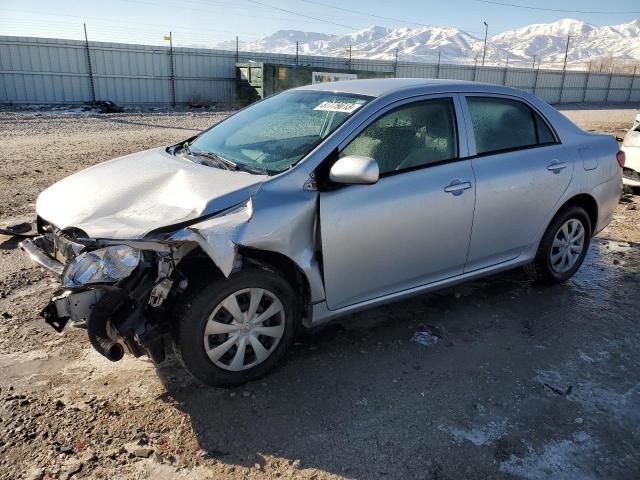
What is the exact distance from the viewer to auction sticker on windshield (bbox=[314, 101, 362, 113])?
11.3 ft

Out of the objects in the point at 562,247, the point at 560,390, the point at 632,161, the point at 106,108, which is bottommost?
the point at 560,390

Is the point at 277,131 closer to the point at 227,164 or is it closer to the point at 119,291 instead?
the point at 227,164

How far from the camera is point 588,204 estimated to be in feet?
15.3

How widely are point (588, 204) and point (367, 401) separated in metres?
2.93

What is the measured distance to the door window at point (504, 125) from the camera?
12.8 ft

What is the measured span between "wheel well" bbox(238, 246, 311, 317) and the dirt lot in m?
0.47

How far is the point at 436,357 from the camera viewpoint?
3.53m

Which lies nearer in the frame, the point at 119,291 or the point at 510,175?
the point at 119,291

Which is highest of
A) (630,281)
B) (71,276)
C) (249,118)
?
(249,118)

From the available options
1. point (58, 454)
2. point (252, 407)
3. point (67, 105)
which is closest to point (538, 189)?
point (252, 407)

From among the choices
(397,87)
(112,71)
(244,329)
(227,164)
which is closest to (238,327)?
(244,329)

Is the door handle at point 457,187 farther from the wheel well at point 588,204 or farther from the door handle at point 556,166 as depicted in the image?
the wheel well at point 588,204

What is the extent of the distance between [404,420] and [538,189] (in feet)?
7.27

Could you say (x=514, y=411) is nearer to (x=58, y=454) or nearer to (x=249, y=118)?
(x=58, y=454)
